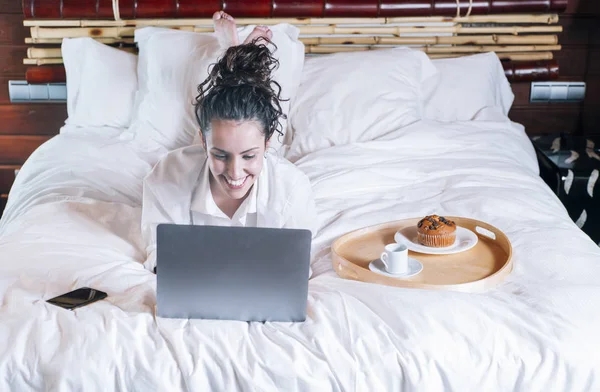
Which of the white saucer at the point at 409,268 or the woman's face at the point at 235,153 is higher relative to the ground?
the woman's face at the point at 235,153

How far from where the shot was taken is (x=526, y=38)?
321cm

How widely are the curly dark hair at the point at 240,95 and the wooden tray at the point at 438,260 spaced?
38 centimetres

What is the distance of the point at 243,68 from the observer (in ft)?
6.09

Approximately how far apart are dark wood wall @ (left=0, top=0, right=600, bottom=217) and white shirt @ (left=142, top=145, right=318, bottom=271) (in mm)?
1670

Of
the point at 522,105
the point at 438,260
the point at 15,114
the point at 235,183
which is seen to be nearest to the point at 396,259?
the point at 438,260

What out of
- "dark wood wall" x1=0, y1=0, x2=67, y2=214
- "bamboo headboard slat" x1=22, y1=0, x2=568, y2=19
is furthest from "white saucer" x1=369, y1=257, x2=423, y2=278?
"dark wood wall" x1=0, y1=0, x2=67, y2=214

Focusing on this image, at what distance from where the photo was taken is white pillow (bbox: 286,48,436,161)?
2.69 meters

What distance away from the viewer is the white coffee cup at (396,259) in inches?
66.2

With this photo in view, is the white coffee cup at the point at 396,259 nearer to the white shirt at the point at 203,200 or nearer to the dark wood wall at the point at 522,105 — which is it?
the white shirt at the point at 203,200

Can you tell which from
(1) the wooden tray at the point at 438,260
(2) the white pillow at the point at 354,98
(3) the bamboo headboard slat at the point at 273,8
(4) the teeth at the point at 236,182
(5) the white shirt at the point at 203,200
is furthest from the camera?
(3) the bamboo headboard slat at the point at 273,8

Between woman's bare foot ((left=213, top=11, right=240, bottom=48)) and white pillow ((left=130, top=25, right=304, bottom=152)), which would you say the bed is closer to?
white pillow ((left=130, top=25, right=304, bottom=152))

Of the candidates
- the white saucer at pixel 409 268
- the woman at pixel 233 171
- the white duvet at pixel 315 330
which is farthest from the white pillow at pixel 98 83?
the white saucer at pixel 409 268

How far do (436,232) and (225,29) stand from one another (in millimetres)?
1274

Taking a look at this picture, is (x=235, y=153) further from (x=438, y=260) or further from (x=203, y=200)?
(x=438, y=260)
